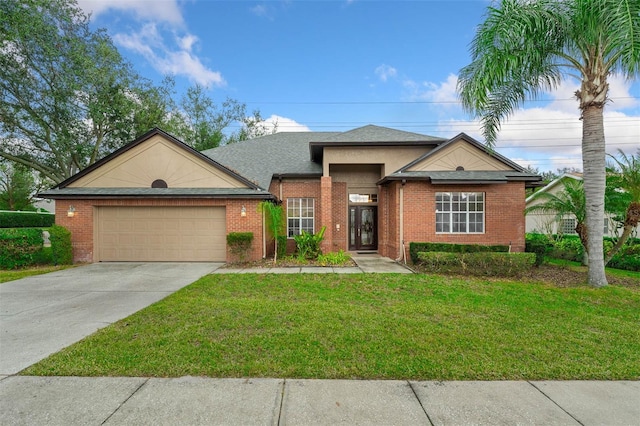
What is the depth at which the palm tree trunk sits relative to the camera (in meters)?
7.62

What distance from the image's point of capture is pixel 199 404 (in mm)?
2824

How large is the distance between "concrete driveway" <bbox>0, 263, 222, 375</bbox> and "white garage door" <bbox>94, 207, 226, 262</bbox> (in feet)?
3.18

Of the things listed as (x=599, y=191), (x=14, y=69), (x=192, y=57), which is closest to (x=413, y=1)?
(x=599, y=191)

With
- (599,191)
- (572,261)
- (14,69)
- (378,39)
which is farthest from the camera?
(14,69)

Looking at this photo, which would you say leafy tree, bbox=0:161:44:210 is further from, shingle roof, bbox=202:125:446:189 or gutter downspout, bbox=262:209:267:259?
gutter downspout, bbox=262:209:267:259

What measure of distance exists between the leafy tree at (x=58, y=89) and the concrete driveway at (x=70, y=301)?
13220 mm

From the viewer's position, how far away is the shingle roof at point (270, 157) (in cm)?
1391

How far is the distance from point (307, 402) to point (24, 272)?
39.0 ft

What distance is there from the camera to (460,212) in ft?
39.8

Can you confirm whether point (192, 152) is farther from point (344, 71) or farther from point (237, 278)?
point (344, 71)

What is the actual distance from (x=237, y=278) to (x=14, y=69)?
19742 mm

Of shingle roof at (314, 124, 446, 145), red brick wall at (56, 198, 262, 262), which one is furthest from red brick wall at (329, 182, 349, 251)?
red brick wall at (56, 198, 262, 262)

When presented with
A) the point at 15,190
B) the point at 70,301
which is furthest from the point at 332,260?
the point at 15,190

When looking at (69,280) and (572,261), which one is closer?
(69,280)
